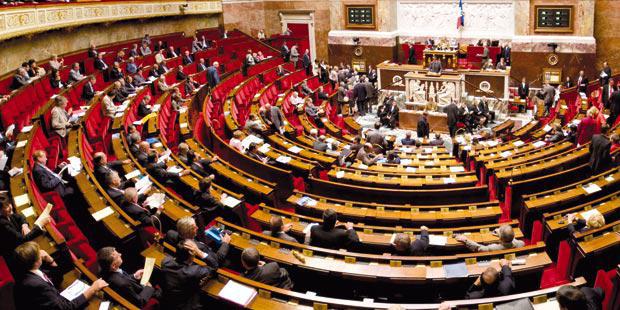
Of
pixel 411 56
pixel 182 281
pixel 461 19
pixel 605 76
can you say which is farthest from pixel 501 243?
pixel 461 19

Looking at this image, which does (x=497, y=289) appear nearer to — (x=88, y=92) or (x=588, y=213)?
(x=588, y=213)

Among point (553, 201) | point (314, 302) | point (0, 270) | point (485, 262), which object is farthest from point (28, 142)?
point (553, 201)

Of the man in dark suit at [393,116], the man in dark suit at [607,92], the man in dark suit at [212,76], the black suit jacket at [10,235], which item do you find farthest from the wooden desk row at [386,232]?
the man in dark suit at [393,116]

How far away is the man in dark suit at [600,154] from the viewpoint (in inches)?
257

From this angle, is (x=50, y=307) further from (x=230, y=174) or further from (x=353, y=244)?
(x=230, y=174)

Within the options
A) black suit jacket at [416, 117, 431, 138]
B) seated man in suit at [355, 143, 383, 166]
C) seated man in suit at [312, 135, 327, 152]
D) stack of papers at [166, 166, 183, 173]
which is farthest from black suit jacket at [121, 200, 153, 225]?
black suit jacket at [416, 117, 431, 138]

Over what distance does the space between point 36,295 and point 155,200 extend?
7.07ft

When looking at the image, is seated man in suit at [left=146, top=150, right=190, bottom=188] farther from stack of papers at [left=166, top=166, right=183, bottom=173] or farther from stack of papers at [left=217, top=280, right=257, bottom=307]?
stack of papers at [left=217, top=280, right=257, bottom=307]

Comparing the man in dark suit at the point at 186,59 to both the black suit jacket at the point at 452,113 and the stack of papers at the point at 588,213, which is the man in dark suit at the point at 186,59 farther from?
the stack of papers at the point at 588,213

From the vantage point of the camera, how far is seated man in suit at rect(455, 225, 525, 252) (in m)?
4.55

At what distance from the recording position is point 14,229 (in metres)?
3.89

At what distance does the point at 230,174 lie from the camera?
6.63 m

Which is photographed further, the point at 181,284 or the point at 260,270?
the point at 260,270

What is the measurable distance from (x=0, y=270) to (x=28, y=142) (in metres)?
3.12
